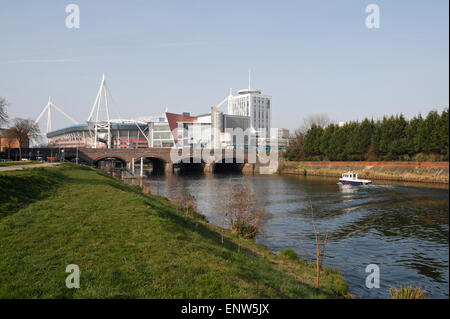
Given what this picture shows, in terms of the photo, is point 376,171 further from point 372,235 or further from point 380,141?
point 372,235

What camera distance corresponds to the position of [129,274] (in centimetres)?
709

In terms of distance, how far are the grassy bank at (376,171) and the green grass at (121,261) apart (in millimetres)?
53863

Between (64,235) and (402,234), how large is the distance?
21.5 metres

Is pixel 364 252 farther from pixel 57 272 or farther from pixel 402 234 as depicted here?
pixel 57 272

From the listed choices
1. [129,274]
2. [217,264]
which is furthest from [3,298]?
[217,264]

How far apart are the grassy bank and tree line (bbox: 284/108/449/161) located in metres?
3.26

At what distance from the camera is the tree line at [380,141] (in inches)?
2391

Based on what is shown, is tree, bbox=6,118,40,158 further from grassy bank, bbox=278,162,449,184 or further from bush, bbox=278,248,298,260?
bush, bbox=278,248,298,260

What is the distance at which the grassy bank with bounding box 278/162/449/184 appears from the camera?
55350 mm

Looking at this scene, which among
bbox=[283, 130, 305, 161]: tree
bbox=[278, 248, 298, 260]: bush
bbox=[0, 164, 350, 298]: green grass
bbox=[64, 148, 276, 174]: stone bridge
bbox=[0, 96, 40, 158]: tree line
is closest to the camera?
bbox=[0, 164, 350, 298]: green grass

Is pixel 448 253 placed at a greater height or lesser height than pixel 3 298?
lesser

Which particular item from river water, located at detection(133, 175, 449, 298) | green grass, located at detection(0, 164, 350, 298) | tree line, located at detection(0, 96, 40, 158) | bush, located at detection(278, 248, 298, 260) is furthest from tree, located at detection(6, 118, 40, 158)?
bush, located at detection(278, 248, 298, 260)

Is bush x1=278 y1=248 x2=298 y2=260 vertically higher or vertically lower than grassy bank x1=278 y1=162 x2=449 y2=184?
lower

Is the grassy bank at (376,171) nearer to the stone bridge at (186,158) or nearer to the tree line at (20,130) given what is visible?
the stone bridge at (186,158)
